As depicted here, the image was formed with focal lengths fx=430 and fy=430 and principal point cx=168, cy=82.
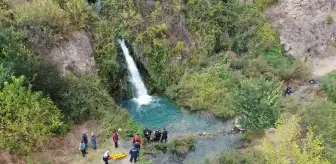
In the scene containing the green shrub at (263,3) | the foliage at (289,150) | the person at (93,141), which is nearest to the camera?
the foliage at (289,150)

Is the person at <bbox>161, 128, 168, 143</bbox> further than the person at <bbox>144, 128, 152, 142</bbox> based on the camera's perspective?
No

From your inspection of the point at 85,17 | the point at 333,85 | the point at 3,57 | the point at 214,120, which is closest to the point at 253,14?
the point at 333,85

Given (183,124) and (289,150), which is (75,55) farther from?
(289,150)

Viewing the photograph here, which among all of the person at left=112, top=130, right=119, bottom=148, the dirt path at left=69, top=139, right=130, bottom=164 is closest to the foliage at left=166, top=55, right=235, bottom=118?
the dirt path at left=69, top=139, right=130, bottom=164

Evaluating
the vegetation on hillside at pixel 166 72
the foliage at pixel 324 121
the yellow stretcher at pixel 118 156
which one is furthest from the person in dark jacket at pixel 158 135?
the foliage at pixel 324 121

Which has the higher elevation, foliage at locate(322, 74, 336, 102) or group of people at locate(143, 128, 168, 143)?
foliage at locate(322, 74, 336, 102)

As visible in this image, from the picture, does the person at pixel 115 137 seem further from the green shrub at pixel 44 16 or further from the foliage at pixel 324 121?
the foliage at pixel 324 121

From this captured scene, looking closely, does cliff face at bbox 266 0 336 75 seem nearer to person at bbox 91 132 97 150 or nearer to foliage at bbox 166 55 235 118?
foliage at bbox 166 55 235 118
